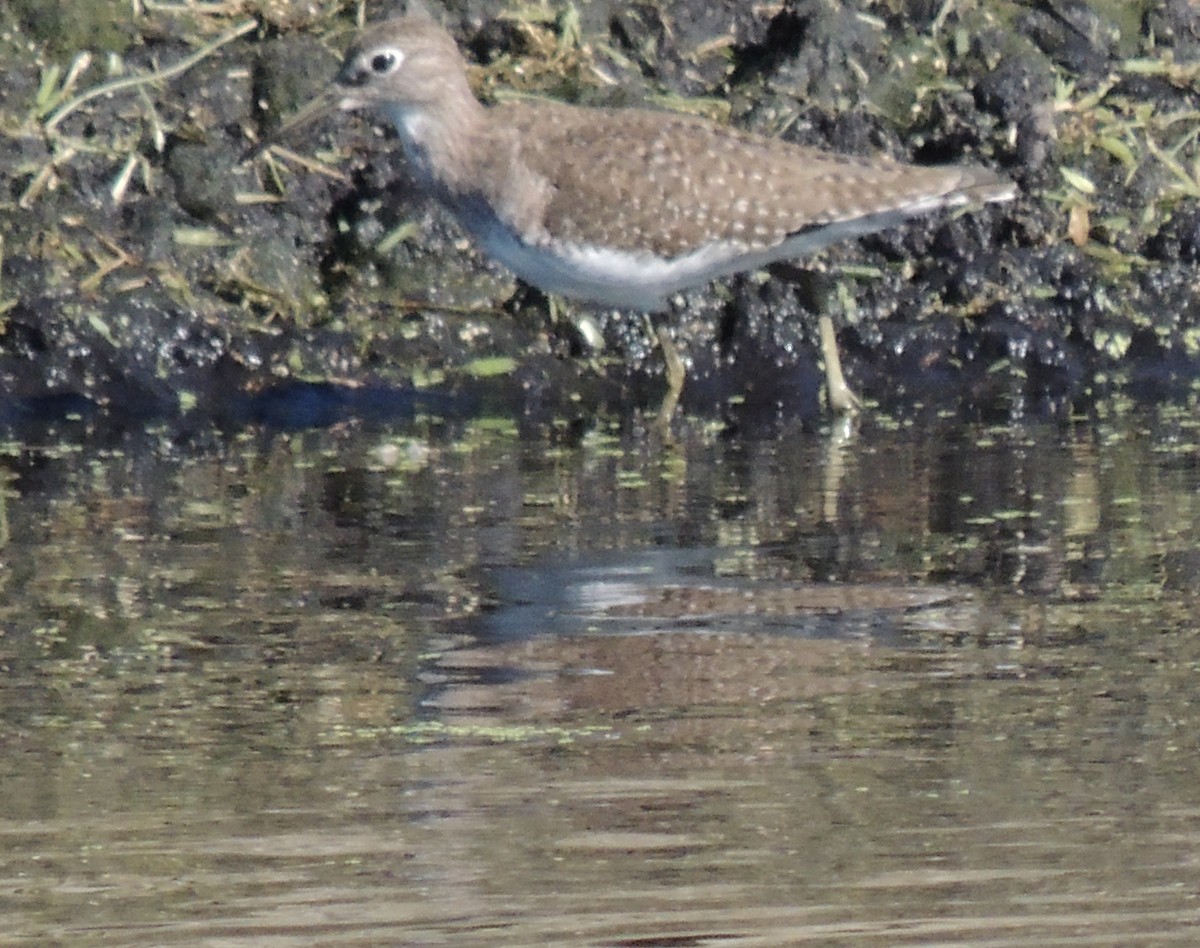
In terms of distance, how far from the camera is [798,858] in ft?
11.5

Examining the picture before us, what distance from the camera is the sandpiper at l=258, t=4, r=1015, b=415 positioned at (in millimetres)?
7770

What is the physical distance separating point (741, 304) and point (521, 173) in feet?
4.79

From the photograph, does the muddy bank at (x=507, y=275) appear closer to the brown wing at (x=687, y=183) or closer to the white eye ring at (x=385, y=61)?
the brown wing at (x=687, y=183)

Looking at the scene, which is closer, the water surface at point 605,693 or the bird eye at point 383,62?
the water surface at point 605,693

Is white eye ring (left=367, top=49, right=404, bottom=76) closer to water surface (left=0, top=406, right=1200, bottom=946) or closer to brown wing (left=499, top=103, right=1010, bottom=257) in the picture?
brown wing (left=499, top=103, right=1010, bottom=257)

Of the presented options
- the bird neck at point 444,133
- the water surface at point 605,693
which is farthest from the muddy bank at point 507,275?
the water surface at point 605,693

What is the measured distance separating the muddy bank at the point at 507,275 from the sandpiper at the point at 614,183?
0.68m

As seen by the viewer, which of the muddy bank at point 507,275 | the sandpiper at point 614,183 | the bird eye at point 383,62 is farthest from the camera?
the muddy bank at point 507,275

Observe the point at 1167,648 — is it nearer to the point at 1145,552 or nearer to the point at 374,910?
the point at 1145,552

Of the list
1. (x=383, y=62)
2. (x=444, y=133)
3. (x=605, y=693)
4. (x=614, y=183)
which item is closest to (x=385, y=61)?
(x=383, y=62)

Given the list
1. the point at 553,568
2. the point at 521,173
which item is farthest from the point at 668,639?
the point at 521,173

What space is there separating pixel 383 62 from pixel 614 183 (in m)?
0.88

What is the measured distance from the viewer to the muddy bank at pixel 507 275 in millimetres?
8594

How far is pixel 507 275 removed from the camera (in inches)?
355
